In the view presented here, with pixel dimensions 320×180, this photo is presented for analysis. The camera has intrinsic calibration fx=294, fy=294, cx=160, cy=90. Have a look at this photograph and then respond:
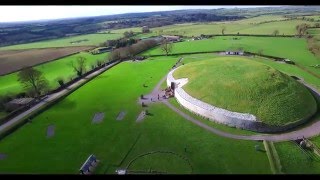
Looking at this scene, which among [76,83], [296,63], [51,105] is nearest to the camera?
[51,105]

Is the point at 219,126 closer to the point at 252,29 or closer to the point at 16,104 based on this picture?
the point at 16,104

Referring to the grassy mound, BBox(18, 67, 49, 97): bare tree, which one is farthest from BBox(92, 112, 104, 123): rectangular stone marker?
BBox(18, 67, 49, 97): bare tree

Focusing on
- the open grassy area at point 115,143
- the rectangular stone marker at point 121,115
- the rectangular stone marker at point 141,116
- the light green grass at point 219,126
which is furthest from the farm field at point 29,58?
the light green grass at point 219,126

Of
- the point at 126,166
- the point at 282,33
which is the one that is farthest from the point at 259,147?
the point at 282,33

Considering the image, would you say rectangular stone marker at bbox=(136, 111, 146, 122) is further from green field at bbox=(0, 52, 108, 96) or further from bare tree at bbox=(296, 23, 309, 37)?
bare tree at bbox=(296, 23, 309, 37)

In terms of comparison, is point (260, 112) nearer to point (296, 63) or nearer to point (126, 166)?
point (126, 166)
